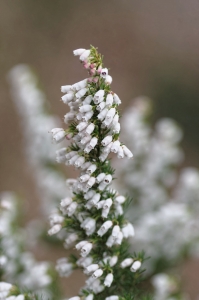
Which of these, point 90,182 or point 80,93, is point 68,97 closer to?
point 80,93

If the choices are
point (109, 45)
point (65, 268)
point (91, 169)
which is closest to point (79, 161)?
point (91, 169)

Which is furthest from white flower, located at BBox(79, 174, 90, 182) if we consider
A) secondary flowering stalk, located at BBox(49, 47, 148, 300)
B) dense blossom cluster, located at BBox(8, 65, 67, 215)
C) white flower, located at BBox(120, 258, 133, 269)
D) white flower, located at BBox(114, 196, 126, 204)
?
dense blossom cluster, located at BBox(8, 65, 67, 215)

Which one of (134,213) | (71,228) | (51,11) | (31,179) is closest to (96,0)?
(51,11)

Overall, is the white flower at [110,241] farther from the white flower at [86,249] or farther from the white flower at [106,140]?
the white flower at [106,140]

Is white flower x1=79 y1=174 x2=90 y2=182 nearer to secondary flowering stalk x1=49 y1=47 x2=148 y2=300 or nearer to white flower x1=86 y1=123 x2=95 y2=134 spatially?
secondary flowering stalk x1=49 y1=47 x2=148 y2=300

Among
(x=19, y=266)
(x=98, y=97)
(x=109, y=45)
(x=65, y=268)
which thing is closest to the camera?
(x=98, y=97)

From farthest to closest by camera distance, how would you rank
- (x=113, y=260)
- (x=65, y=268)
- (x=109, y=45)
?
1. (x=109, y=45)
2. (x=65, y=268)
3. (x=113, y=260)

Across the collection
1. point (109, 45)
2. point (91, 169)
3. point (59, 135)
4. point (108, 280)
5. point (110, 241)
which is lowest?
point (108, 280)

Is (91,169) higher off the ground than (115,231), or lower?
higher
